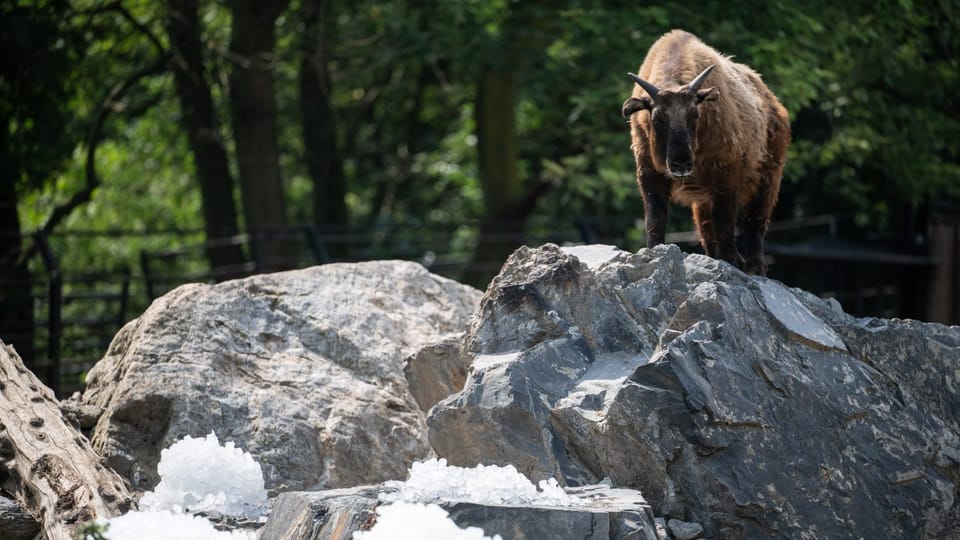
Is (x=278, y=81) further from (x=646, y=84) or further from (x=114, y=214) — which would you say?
(x=646, y=84)

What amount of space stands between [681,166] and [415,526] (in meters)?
2.92

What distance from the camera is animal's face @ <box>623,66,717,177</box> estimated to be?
6.65m

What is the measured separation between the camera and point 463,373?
6.73 meters

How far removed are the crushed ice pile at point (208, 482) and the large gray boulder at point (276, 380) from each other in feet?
2.25

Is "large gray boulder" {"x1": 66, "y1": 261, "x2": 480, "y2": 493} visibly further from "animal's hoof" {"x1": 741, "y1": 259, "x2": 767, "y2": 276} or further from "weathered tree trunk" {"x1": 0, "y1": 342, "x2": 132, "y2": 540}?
"animal's hoof" {"x1": 741, "y1": 259, "x2": 767, "y2": 276}

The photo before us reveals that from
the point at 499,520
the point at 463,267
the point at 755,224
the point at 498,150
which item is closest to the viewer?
the point at 499,520

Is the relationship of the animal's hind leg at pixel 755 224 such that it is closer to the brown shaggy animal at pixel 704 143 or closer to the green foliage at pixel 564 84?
the brown shaggy animal at pixel 704 143

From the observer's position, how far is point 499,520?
4.61 metres

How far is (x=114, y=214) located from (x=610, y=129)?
34.4 ft

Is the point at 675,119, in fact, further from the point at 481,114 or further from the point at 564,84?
the point at 481,114

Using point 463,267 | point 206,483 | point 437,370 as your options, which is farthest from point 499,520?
point 463,267

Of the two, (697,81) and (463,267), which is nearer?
(697,81)

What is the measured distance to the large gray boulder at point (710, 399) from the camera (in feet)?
17.7

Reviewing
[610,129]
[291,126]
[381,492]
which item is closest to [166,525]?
[381,492]
